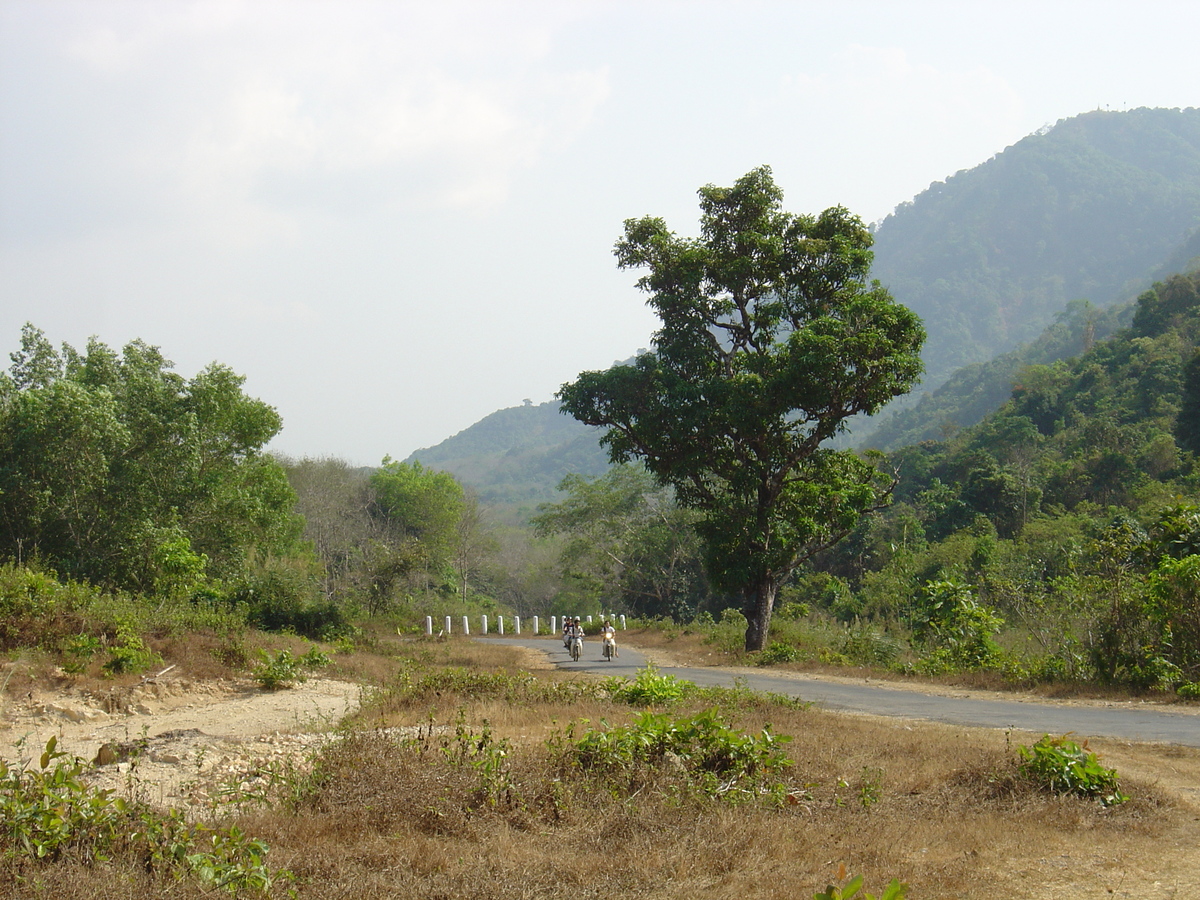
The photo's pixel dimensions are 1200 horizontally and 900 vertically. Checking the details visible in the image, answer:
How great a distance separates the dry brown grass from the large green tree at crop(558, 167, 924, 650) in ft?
42.2

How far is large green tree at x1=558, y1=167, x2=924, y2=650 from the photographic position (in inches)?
819

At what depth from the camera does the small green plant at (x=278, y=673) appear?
49.2 feet

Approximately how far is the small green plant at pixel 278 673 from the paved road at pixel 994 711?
23.8 feet

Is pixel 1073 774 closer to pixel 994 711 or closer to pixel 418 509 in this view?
pixel 994 711

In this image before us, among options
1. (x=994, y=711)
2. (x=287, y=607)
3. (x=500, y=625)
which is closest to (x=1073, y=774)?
(x=994, y=711)

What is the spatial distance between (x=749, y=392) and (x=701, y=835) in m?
15.1

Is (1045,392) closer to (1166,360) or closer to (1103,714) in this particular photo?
(1166,360)

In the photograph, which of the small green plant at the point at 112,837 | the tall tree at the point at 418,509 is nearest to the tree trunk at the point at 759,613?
the small green plant at the point at 112,837

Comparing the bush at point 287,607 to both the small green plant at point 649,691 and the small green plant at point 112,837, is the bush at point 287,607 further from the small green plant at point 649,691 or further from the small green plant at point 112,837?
the small green plant at point 112,837

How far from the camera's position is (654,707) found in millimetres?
11297

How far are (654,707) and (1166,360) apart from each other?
153 ft

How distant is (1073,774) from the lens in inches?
266

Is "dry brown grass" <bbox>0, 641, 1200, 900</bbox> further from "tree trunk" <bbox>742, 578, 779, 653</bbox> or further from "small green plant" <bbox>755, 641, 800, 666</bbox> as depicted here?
"tree trunk" <bbox>742, 578, 779, 653</bbox>

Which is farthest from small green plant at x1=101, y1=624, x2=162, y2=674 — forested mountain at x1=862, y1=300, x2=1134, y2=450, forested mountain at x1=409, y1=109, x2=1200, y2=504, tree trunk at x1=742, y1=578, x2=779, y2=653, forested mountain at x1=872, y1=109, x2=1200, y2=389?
forested mountain at x1=872, y1=109, x2=1200, y2=389
